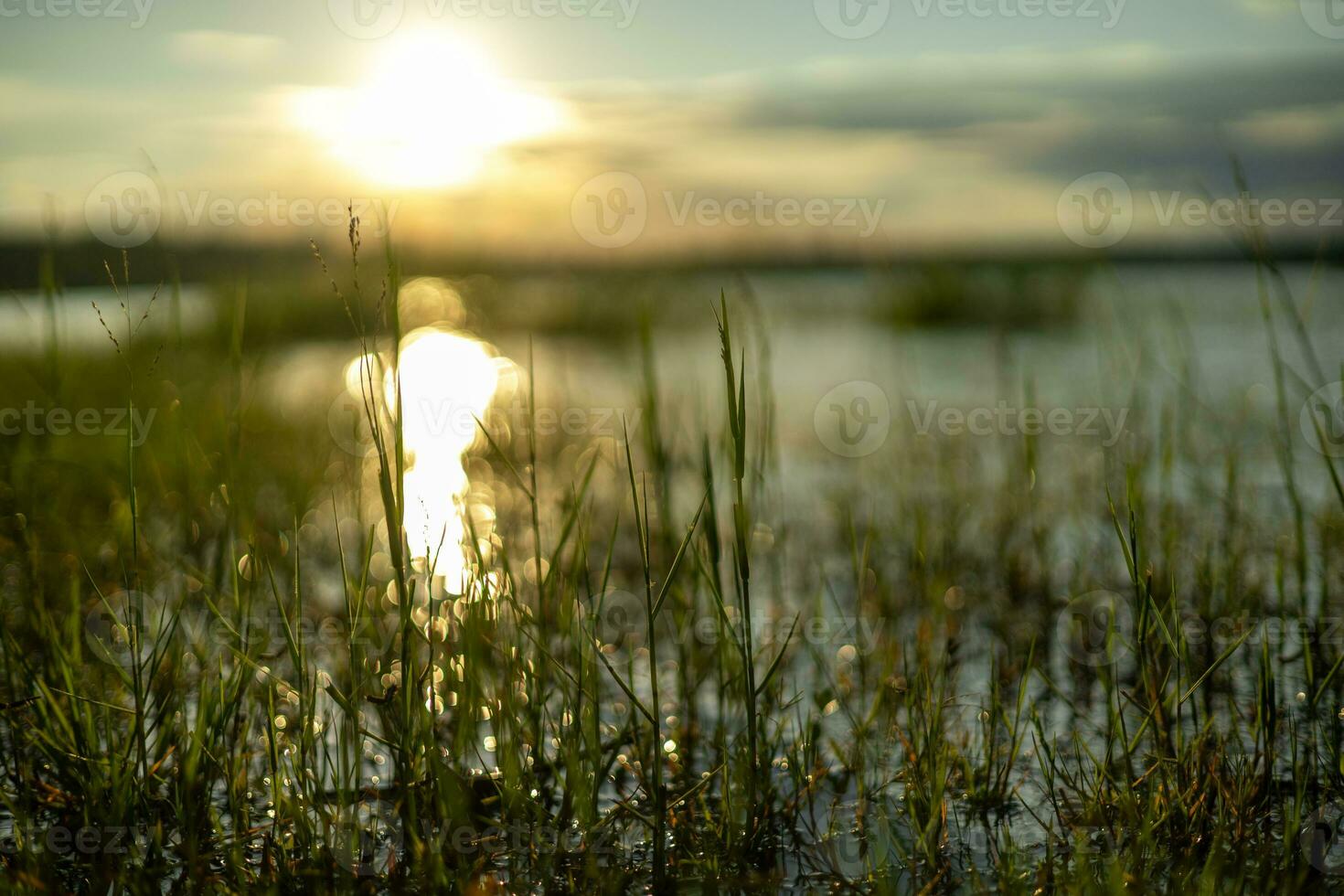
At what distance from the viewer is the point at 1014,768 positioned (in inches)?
77.6

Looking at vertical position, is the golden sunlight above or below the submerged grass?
above

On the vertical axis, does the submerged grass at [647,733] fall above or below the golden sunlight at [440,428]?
below

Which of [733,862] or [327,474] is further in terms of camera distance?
[327,474]

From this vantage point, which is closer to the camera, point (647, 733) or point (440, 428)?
point (647, 733)

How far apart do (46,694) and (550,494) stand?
2.64 m

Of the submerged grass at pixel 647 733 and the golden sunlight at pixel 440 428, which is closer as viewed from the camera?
the submerged grass at pixel 647 733

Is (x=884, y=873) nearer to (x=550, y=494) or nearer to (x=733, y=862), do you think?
(x=733, y=862)

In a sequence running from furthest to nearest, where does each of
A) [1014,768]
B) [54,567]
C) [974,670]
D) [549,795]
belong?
1. [54,567]
2. [974,670]
3. [1014,768]
4. [549,795]

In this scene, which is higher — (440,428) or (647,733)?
(440,428)

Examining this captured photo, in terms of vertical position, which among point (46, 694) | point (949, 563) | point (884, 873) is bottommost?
point (884, 873)

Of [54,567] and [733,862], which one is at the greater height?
[54,567]

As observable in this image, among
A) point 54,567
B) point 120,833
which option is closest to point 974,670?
point 120,833

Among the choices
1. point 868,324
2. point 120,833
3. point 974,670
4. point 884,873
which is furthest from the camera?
point 868,324

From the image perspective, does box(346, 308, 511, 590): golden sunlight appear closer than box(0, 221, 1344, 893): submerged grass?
No
